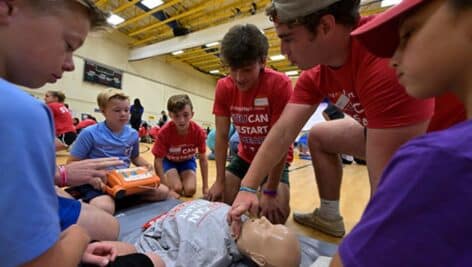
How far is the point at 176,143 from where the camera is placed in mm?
2418

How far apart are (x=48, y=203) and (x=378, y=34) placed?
677 mm

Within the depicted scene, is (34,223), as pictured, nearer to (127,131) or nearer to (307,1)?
(307,1)

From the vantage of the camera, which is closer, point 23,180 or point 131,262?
point 23,180

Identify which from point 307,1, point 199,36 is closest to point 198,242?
point 307,1

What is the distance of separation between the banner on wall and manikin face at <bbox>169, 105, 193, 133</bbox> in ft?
23.0

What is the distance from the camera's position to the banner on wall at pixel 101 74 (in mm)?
7930

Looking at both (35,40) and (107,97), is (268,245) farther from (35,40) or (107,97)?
(107,97)

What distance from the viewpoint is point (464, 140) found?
28 centimetres

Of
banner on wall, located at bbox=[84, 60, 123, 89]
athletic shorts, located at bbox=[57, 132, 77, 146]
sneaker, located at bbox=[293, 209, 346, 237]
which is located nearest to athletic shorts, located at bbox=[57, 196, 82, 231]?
sneaker, located at bbox=[293, 209, 346, 237]

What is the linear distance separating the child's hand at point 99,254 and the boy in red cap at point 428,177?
0.54 metres

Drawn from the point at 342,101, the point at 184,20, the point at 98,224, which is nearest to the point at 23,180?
the point at 98,224

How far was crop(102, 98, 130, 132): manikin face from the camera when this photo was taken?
1.96 meters

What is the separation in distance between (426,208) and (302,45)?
0.85 m

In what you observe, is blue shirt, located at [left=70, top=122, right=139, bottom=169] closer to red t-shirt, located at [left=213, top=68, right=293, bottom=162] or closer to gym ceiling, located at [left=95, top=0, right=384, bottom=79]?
red t-shirt, located at [left=213, top=68, right=293, bottom=162]
